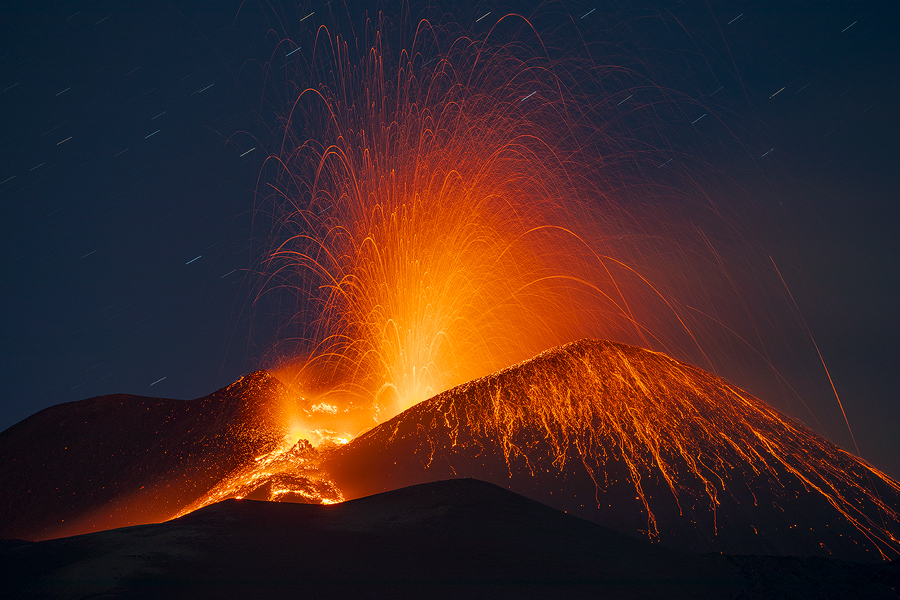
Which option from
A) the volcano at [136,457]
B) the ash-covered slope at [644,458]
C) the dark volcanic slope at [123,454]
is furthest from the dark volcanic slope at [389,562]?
the dark volcanic slope at [123,454]

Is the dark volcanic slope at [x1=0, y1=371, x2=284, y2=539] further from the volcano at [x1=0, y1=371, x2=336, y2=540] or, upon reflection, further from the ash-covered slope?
the ash-covered slope

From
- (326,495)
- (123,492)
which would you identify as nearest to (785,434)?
(326,495)

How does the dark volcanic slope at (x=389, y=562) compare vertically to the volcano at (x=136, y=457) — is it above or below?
below

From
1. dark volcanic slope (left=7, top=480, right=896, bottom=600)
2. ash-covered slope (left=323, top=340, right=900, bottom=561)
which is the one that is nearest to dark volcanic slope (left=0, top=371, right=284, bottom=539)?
ash-covered slope (left=323, top=340, right=900, bottom=561)

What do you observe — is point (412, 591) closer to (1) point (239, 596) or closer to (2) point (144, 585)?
(1) point (239, 596)

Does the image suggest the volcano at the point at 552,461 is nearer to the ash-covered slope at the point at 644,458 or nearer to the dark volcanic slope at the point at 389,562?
the ash-covered slope at the point at 644,458

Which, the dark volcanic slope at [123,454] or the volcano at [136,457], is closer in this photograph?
the volcano at [136,457]

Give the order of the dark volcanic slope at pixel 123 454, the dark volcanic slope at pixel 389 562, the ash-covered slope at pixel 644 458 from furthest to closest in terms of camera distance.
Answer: the dark volcanic slope at pixel 123 454 → the ash-covered slope at pixel 644 458 → the dark volcanic slope at pixel 389 562

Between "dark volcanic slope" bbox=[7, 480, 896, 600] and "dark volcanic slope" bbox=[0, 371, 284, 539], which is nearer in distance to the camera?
"dark volcanic slope" bbox=[7, 480, 896, 600]
